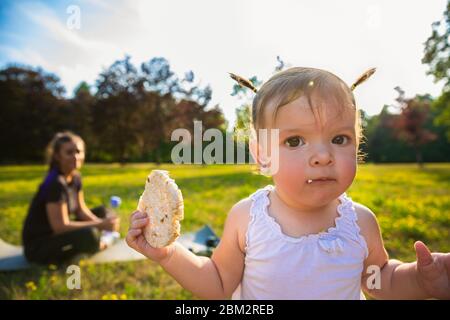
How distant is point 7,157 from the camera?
2920 centimetres

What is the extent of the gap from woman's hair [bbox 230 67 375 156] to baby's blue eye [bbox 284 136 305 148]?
0.11m

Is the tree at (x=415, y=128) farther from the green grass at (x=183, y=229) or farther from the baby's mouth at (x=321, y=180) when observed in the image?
the baby's mouth at (x=321, y=180)

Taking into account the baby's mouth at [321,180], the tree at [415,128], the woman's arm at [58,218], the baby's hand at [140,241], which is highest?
the tree at [415,128]

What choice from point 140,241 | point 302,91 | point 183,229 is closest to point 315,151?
Answer: point 302,91

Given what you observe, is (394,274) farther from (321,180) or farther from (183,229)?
(183,229)

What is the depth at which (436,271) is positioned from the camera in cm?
160

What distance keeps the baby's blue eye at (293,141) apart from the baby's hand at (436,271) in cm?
61

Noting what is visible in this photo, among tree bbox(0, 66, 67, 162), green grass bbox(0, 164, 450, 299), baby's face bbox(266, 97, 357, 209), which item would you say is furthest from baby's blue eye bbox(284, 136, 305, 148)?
tree bbox(0, 66, 67, 162)

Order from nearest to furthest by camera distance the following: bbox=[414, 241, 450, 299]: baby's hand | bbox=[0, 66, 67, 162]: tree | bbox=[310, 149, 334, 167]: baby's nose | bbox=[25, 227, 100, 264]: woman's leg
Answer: bbox=[310, 149, 334, 167]: baby's nose < bbox=[414, 241, 450, 299]: baby's hand < bbox=[25, 227, 100, 264]: woman's leg < bbox=[0, 66, 67, 162]: tree

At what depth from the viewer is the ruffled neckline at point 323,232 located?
1.69 m

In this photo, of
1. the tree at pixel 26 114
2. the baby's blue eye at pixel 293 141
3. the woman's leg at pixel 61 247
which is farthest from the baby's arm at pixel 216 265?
the tree at pixel 26 114

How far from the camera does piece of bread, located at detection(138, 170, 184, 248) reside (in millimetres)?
1604

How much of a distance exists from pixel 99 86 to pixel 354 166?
72.3 ft

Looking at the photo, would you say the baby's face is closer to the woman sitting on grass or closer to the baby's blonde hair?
the baby's blonde hair
